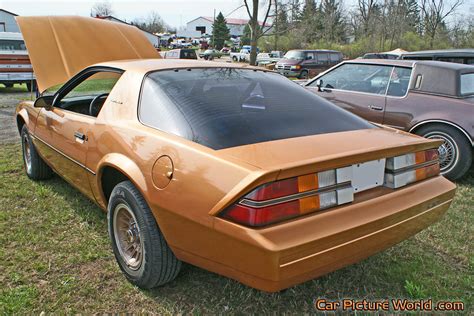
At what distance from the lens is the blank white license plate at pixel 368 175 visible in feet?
6.34

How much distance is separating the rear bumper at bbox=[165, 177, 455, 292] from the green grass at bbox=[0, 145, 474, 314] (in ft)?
1.52

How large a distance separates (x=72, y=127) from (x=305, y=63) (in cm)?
1918

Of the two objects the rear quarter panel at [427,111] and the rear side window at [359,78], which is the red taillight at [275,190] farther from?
the rear side window at [359,78]

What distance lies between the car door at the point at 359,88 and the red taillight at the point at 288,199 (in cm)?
366

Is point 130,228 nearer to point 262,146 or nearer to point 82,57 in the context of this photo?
point 262,146

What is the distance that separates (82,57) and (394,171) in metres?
3.90

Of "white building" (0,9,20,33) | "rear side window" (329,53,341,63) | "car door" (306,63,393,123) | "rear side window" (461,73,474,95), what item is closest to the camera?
"rear side window" (461,73,474,95)

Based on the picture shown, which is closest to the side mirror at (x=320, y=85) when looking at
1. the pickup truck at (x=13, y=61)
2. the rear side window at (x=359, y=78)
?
the rear side window at (x=359, y=78)

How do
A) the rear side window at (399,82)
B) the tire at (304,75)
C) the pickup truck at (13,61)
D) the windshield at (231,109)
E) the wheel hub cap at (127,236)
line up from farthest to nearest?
1. the tire at (304,75)
2. the pickup truck at (13,61)
3. the rear side window at (399,82)
4. the wheel hub cap at (127,236)
5. the windshield at (231,109)

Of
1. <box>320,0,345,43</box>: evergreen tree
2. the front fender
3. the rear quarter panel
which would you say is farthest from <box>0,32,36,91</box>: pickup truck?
<box>320,0,345,43</box>: evergreen tree

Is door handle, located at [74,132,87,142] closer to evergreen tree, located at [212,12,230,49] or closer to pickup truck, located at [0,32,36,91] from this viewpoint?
pickup truck, located at [0,32,36,91]

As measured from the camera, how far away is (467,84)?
4914 mm

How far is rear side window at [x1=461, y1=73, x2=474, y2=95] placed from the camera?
4.82m

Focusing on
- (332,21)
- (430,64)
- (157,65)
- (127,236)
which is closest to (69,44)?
(157,65)
